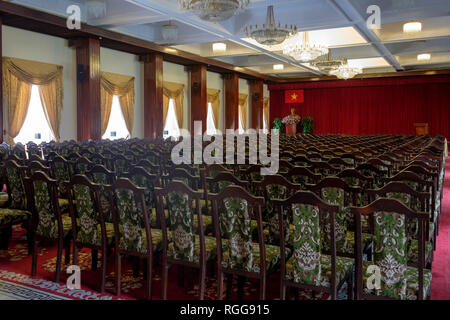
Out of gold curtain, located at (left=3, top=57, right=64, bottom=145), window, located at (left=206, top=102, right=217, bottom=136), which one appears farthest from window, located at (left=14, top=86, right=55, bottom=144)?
window, located at (left=206, top=102, right=217, bottom=136)

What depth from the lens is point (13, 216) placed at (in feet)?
13.0

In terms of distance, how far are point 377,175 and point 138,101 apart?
11.5m

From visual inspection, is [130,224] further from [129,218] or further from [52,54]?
[52,54]

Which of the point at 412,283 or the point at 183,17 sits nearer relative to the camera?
the point at 412,283

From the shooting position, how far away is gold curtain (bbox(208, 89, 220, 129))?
60.4 feet

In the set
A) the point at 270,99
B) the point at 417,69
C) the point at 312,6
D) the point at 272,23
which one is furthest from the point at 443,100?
the point at 272,23

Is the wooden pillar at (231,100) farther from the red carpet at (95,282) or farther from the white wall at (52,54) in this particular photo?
the red carpet at (95,282)

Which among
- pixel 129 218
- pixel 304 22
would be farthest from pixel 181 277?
pixel 304 22

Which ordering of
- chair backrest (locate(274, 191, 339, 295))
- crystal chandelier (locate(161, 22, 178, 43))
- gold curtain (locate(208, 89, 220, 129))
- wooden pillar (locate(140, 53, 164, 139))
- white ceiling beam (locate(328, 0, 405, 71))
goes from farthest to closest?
1. gold curtain (locate(208, 89, 220, 129))
2. wooden pillar (locate(140, 53, 164, 139))
3. crystal chandelier (locate(161, 22, 178, 43))
4. white ceiling beam (locate(328, 0, 405, 71))
5. chair backrest (locate(274, 191, 339, 295))

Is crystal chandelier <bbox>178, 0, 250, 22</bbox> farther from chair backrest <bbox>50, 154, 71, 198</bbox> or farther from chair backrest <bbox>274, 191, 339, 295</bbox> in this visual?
chair backrest <bbox>274, 191, 339, 295</bbox>

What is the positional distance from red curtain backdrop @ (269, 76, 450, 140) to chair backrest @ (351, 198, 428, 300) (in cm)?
2010

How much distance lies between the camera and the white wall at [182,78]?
52.4 ft

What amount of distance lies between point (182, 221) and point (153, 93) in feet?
38.8
